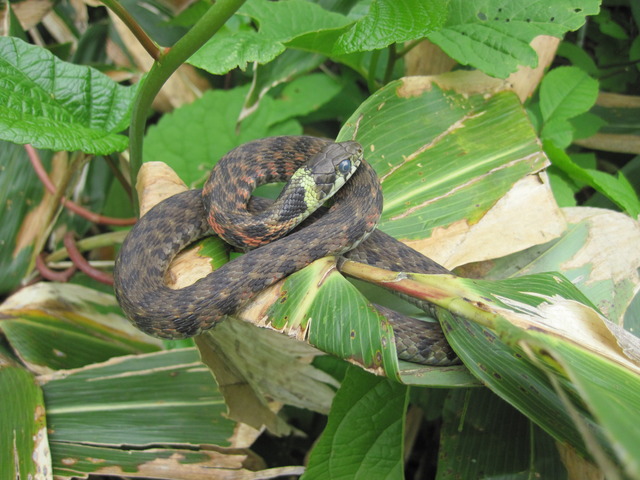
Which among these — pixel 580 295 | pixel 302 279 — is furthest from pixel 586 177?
pixel 302 279

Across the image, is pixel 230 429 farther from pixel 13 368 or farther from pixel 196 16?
pixel 196 16

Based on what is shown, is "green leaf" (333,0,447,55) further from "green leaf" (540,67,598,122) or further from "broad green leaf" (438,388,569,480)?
"broad green leaf" (438,388,569,480)

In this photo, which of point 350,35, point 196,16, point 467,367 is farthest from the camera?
point 196,16

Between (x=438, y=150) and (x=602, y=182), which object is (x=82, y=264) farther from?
(x=602, y=182)

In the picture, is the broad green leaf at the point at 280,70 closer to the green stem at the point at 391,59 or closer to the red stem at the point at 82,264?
the green stem at the point at 391,59

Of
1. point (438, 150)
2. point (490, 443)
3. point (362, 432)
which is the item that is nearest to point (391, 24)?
point (438, 150)

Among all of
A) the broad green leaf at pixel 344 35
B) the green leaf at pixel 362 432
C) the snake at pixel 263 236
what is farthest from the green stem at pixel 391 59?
the green leaf at pixel 362 432

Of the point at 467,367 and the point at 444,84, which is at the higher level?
the point at 444,84
